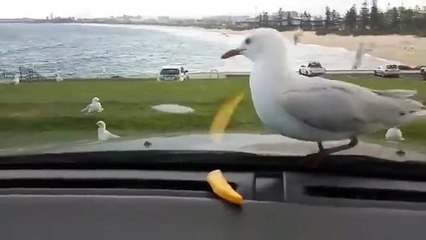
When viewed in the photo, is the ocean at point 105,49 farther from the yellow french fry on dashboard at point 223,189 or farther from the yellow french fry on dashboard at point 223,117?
the yellow french fry on dashboard at point 223,189

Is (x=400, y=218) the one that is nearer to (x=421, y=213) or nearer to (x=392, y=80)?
(x=421, y=213)

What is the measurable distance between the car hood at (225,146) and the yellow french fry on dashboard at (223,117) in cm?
1

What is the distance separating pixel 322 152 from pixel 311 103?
15 centimetres

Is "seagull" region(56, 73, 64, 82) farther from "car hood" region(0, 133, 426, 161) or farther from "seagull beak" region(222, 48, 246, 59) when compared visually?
"seagull beak" region(222, 48, 246, 59)

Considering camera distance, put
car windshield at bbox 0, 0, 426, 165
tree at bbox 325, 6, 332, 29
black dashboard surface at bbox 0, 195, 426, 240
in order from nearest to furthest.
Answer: black dashboard surface at bbox 0, 195, 426, 240, car windshield at bbox 0, 0, 426, 165, tree at bbox 325, 6, 332, 29

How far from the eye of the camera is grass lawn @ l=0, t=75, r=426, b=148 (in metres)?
Answer: 1.78

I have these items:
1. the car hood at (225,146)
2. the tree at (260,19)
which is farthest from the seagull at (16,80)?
the tree at (260,19)

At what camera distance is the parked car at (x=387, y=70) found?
68.2 inches

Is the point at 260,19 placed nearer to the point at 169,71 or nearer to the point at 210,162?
the point at 169,71

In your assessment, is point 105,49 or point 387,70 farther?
point 105,49

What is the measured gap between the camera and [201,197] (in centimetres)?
166

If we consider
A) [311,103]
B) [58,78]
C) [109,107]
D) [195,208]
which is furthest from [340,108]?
[58,78]

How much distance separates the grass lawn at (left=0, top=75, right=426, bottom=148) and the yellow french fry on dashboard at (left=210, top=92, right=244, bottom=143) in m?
0.01

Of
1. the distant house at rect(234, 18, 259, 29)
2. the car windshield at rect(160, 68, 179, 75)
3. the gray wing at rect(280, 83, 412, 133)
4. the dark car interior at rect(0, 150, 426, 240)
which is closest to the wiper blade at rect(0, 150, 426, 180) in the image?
the dark car interior at rect(0, 150, 426, 240)
